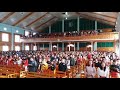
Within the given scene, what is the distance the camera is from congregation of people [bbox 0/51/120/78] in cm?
745

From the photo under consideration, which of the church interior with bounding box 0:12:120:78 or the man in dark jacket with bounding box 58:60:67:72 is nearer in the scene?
the church interior with bounding box 0:12:120:78

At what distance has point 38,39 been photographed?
13414mm

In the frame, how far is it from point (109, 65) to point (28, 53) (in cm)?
425

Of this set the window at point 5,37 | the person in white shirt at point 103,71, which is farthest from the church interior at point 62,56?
the window at point 5,37

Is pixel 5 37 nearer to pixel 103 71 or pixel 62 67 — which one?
pixel 62 67

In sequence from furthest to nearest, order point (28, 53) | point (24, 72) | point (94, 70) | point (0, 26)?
point (0, 26) → point (28, 53) → point (24, 72) → point (94, 70)

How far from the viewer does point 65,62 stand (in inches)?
359

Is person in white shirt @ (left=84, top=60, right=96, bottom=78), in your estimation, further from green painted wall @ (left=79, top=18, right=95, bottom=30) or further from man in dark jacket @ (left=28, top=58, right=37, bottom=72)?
green painted wall @ (left=79, top=18, right=95, bottom=30)

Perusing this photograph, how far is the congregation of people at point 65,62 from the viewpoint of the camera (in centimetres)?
745

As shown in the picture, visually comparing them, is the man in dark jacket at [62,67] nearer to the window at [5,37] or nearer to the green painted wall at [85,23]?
the green painted wall at [85,23]

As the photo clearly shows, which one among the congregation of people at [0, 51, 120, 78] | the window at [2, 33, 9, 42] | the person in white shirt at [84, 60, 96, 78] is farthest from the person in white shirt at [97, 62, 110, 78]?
the window at [2, 33, 9, 42]
